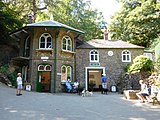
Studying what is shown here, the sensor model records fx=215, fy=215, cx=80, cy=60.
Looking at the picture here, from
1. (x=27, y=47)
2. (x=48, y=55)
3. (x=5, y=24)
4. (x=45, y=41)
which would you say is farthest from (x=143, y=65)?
(x=5, y=24)

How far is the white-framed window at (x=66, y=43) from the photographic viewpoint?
23.1m

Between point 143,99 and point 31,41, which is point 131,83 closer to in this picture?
point 143,99

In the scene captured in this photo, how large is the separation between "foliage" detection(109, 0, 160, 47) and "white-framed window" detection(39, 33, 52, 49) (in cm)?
1536

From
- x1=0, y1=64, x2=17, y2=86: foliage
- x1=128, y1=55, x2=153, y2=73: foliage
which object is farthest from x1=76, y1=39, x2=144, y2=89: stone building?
x1=0, y1=64, x2=17, y2=86: foliage

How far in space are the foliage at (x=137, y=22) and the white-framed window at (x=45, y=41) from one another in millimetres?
15357

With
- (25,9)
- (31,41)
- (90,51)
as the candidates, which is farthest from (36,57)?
(25,9)

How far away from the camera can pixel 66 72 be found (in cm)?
2283

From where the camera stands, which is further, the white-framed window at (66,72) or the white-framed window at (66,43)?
the white-framed window at (66,43)

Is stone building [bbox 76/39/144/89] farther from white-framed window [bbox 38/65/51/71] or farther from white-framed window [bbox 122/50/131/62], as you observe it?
white-framed window [bbox 38/65/51/71]

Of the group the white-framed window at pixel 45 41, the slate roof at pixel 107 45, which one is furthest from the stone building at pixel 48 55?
the slate roof at pixel 107 45

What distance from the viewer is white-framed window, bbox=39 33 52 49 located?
22.3 metres

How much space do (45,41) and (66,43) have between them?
7.66 ft

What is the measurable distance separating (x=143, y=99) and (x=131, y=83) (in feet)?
29.0

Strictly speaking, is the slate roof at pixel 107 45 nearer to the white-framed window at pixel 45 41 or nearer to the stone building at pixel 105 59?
the stone building at pixel 105 59
